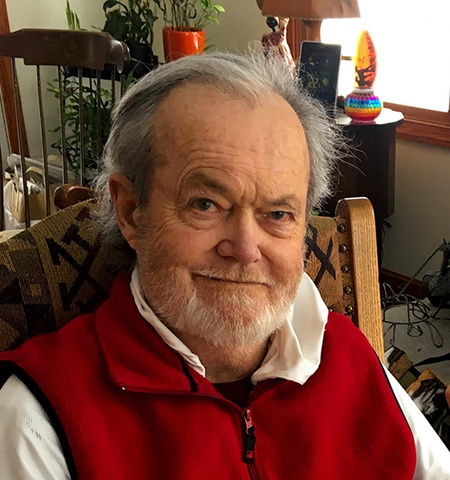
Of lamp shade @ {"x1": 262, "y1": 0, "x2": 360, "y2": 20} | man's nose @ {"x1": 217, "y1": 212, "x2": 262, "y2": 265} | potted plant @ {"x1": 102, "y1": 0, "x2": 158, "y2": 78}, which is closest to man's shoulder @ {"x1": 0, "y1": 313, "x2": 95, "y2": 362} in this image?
man's nose @ {"x1": 217, "y1": 212, "x2": 262, "y2": 265}

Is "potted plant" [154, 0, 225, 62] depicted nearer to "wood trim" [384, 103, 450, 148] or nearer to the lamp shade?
the lamp shade

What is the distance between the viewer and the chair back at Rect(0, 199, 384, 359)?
94 cm

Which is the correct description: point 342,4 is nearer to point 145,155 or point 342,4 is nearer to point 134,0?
point 134,0

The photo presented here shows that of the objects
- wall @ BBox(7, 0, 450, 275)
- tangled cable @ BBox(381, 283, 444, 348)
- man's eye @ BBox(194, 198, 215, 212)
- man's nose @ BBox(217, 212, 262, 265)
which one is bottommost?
tangled cable @ BBox(381, 283, 444, 348)

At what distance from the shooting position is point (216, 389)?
38.8 inches

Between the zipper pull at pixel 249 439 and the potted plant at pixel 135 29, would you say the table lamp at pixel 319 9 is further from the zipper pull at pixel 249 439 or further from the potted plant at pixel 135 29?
the zipper pull at pixel 249 439

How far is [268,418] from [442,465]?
0.30m

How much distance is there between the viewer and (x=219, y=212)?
2.92ft

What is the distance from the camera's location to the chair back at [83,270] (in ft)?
3.09

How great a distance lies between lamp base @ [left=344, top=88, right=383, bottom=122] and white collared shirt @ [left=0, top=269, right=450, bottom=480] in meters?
1.49

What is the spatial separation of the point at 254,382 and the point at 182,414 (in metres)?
0.15

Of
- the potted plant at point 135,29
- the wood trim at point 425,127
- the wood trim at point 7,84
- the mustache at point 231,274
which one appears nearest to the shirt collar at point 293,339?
the mustache at point 231,274

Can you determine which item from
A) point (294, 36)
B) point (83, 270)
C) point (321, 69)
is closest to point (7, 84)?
point (294, 36)

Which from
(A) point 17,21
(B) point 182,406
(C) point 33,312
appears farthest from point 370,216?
(A) point 17,21
